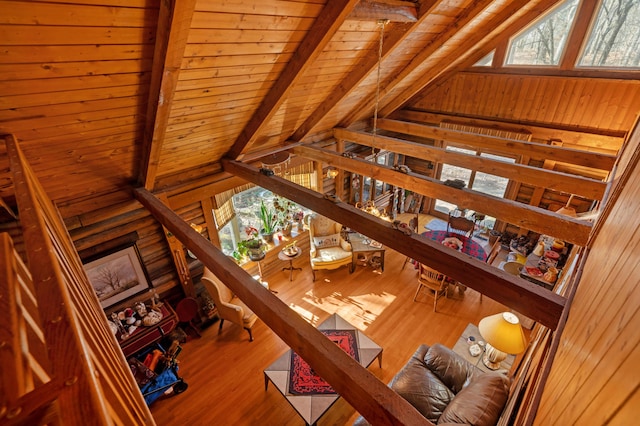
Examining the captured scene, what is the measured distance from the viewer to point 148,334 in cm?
420

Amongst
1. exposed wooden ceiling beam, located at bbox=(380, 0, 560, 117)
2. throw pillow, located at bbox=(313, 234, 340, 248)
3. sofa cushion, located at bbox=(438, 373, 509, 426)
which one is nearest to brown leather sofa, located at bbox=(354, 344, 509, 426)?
sofa cushion, located at bbox=(438, 373, 509, 426)

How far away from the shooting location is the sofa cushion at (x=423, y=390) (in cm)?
314

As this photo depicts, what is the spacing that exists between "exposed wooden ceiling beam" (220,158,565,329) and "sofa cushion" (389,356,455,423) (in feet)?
5.67

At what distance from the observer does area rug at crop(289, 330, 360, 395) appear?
3.61 meters

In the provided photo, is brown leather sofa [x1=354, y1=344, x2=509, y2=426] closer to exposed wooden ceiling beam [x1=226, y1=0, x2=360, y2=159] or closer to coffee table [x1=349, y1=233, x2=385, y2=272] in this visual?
coffee table [x1=349, y1=233, x2=385, y2=272]

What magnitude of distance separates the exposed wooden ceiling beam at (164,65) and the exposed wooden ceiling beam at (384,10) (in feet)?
4.90

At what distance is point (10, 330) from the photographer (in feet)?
1.95

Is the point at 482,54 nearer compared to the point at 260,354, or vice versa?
the point at 260,354

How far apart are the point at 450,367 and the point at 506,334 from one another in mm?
955

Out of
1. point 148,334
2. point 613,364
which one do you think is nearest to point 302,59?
point 613,364

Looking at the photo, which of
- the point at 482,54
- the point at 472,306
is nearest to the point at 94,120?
the point at 472,306

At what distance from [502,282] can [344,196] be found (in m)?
5.45

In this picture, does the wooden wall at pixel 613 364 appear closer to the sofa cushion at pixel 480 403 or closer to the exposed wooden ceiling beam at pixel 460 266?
the exposed wooden ceiling beam at pixel 460 266

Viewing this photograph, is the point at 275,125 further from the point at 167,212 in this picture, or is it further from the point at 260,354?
the point at 260,354
